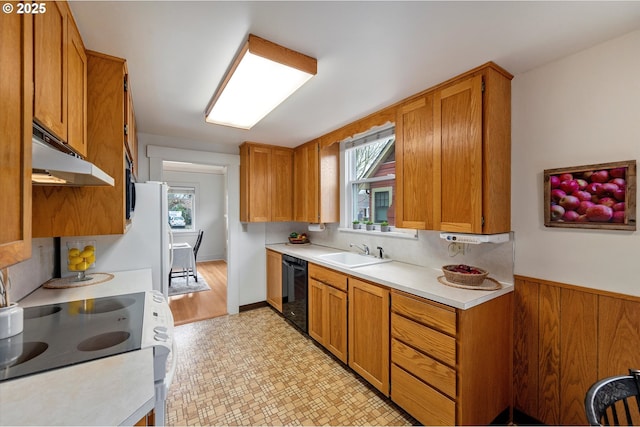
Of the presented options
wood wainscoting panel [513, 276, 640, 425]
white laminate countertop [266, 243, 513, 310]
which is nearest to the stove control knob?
white laminate countertop [266, 243, 513, 310]

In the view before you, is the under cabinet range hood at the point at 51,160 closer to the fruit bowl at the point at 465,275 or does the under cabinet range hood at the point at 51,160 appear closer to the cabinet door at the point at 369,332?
the cabinet door at the point at 369,332

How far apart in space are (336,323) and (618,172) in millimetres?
2183

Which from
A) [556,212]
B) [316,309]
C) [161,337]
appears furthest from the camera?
[316,309]

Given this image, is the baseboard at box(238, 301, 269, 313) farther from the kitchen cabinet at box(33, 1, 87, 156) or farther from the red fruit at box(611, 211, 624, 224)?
the red fruit at box(611, 211, 624, 224)

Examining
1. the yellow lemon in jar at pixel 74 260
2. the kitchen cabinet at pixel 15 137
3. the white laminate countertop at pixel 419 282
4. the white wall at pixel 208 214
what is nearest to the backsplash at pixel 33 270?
the yellow lemon in jar at pixel 74 260

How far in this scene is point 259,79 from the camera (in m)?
1.66

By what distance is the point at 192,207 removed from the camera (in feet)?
22.8

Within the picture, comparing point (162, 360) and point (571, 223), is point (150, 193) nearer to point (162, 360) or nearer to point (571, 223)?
point (162, 360)

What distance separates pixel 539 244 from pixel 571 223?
8.3 inches

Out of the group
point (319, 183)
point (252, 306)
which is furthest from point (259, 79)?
point (252, 306)

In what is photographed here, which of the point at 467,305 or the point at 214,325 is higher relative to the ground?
the point at 467,305

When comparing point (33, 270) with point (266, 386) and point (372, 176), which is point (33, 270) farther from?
point (372, 176)

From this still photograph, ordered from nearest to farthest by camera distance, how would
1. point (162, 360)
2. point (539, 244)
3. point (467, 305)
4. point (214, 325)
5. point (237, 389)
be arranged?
point (162, 360) < point (467, 305) < point (539, 244) < point (237, 389) < point (214, 325)

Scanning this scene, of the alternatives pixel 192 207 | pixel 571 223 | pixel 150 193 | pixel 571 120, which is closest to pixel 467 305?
pixel 571 223
